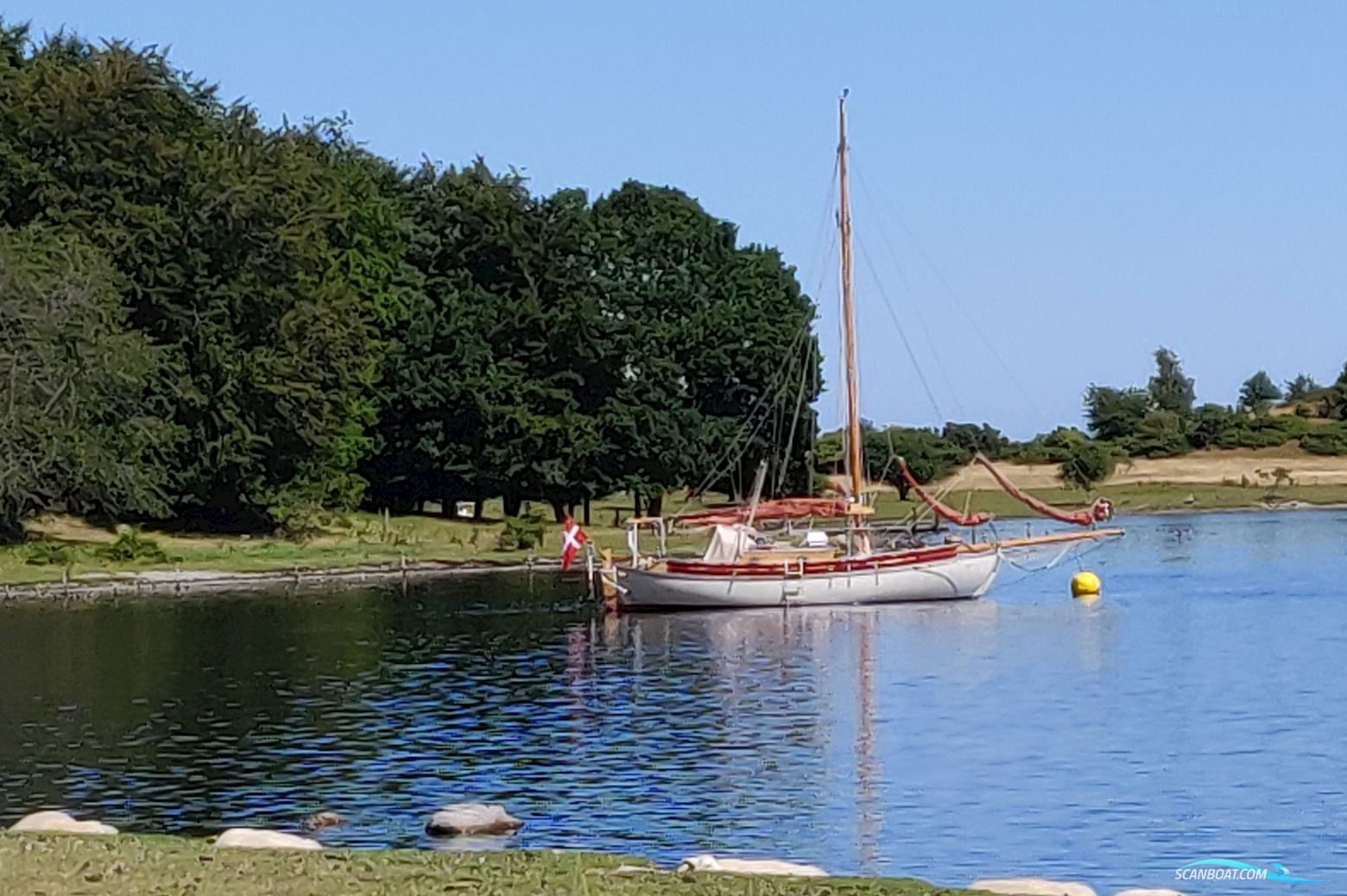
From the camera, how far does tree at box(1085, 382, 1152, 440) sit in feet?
494

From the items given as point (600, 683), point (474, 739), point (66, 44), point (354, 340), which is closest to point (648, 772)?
point (474, 739)

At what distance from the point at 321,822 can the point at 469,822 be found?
2437 mm

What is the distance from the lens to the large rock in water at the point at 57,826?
800 inches

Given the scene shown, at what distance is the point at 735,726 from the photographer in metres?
37.8

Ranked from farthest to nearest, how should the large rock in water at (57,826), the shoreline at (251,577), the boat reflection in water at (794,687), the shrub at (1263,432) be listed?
the shrub at (1263,432) → the shoreline at (251,577) → the boat reflection in water at (794,687) → the large rock in water at (57,826)

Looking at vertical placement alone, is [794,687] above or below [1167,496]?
below

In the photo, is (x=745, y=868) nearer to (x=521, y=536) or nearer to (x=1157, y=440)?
(x=521, y=536)

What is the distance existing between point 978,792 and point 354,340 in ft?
202

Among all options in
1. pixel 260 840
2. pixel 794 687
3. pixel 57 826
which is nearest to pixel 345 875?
pixel 260 840

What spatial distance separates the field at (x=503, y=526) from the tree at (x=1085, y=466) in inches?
31.2

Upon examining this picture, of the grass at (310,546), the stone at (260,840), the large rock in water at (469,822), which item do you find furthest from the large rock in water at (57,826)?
the grass at (310,546)

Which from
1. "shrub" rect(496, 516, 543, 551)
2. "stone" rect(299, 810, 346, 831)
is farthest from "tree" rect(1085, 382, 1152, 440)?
"stone" rect(299, 810, 346, 831)

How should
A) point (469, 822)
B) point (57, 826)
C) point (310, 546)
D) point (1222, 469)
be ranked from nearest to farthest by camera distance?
1. point (57, 826)
2. point (469, 822)
3. point (310, 546)
4. point (1222, 469)

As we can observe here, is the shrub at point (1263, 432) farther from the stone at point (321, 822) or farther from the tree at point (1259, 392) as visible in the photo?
the stone at point (321, 822)
